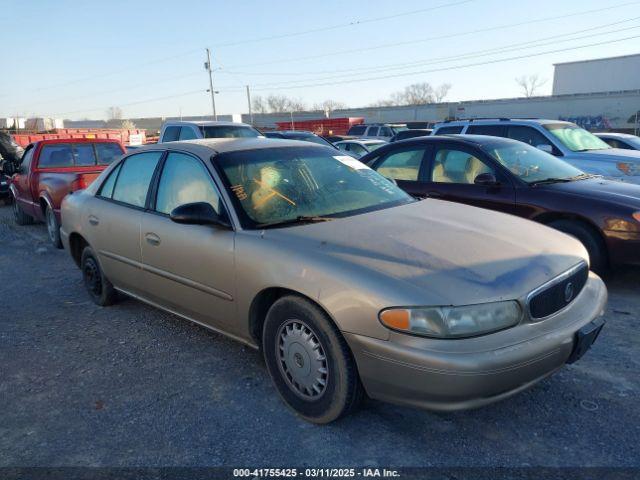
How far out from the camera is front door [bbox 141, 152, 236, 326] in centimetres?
323

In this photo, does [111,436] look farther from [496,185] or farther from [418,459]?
[496,185]

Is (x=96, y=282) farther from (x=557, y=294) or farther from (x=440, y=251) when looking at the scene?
(x=557, y=294)

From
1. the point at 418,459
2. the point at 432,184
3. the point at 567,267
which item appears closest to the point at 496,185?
the point at 432,184

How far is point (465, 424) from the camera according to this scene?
280 cm

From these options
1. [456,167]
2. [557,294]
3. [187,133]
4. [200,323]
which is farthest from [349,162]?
[187,133]

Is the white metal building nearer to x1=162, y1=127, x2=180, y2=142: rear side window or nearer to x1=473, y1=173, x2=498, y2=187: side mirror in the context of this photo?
x1=162, y1=127, x2=180, y2=142: rear side window

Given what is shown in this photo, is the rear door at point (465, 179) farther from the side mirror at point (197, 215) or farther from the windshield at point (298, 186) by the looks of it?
the side mirror at point (197, 215)

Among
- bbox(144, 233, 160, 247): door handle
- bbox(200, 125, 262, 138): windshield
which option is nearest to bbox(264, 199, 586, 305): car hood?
bbox(144, 233, 160, 247): door handle

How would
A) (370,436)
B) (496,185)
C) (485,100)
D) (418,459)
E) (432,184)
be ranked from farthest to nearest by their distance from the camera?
(485,100) → (432,184) → (496,185) → (370,436) → (418,459)

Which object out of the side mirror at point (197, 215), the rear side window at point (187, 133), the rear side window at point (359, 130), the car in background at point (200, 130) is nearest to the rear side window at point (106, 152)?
the car in background at point (200, 130)

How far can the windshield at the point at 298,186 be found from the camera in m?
3.28

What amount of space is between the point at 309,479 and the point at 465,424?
37.7 inches

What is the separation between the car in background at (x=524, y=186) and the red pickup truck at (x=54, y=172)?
4.59 metres

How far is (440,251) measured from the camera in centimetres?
272
